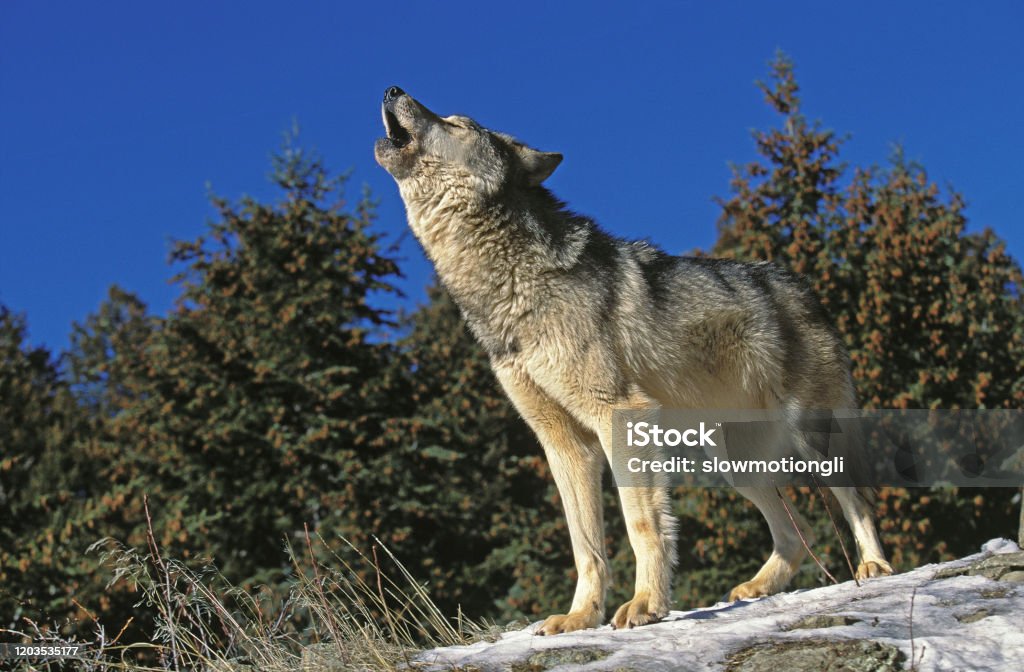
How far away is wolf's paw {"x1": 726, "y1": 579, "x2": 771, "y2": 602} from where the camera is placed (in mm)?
5219

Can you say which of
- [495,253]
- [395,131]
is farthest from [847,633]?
[395,131]

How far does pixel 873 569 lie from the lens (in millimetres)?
5145

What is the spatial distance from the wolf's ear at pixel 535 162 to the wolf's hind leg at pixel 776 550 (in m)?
2.23

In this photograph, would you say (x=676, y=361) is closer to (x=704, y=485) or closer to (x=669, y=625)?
(x=669, y=625)

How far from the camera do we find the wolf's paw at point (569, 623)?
4.22 m

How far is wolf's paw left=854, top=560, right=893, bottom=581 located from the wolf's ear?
281cm

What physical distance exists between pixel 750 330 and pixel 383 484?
10.7 m

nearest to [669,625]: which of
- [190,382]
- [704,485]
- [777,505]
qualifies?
[777,505]

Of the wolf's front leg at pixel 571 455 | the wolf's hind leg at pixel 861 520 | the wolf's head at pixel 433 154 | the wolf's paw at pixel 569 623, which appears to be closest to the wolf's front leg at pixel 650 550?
the wolf's paw at pixel 569 623

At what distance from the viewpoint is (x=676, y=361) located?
201 inches

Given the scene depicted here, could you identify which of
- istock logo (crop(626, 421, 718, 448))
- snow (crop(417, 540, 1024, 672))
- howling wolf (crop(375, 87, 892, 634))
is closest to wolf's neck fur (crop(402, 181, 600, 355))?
howling wolf (crop(375, 87, 892, 634))
